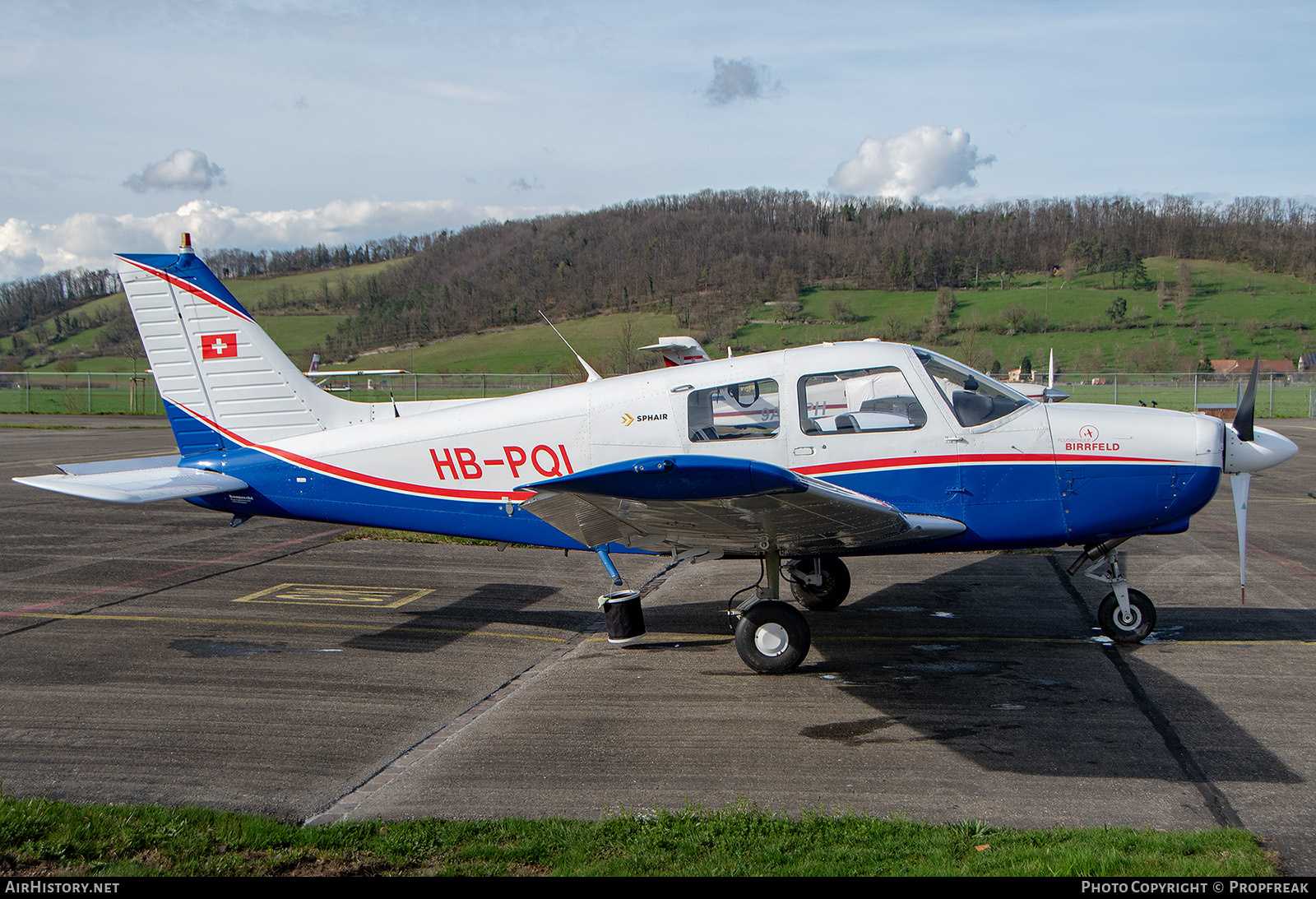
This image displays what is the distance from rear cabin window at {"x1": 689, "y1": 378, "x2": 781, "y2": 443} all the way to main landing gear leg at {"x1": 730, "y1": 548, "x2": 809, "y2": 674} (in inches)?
38.5

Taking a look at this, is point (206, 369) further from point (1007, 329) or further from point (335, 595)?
point (1007, 329)

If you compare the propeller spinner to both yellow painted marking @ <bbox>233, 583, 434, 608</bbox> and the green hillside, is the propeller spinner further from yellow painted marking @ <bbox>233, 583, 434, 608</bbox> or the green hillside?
the green hillside

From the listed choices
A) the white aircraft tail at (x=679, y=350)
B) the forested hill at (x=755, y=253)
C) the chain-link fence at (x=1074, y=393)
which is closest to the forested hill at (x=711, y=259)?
the forested hill at (x=755, y=253)

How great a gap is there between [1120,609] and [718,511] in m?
4.03

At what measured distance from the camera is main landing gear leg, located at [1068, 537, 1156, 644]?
7312 millimetres

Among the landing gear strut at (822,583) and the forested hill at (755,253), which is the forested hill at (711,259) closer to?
the forested hill at (755,253)

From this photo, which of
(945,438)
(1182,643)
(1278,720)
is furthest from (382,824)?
(1182,643)

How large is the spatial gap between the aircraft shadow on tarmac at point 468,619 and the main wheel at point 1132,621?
4.69 m

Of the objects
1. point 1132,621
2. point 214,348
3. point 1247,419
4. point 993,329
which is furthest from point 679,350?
point 993,329

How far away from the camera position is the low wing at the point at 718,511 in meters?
4.91

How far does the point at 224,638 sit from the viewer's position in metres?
7.66

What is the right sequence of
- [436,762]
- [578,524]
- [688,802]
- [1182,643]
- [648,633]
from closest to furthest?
[688,802]
[436,762]
[578,524]
[1182,643]
[648,633]
